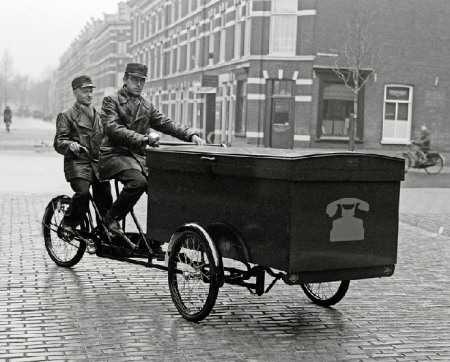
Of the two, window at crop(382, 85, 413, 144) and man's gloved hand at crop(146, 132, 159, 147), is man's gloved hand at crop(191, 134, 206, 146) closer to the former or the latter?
man's gloved hand at crop(146, 132, 159, 147)

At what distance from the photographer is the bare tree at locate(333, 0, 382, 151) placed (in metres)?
30.1

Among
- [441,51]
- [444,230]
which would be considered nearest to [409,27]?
[441,51]

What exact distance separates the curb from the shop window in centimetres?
1910

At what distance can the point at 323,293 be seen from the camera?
6.48 meters

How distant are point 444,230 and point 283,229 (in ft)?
23.0

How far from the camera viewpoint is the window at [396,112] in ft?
107

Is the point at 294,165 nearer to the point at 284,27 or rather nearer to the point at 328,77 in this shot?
the point at 328,77

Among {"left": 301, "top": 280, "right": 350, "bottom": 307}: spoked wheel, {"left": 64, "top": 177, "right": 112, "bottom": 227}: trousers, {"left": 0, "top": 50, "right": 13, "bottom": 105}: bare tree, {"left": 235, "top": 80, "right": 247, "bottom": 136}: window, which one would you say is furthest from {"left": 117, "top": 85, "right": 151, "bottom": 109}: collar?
{"left": 0, "top": 50, "right": 13, "bottom": 105}: bare tree

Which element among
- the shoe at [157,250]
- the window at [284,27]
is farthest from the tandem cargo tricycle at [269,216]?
the window at [284,27]

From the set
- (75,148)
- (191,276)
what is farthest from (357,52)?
(191,276)

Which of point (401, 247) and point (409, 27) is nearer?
point (401, 247)

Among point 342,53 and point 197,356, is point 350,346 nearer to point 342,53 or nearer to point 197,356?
point 197,356

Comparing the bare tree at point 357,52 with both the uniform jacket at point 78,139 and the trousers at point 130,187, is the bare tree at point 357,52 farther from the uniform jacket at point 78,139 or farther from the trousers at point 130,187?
the trousers at point 130,187

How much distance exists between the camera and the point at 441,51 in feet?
109
